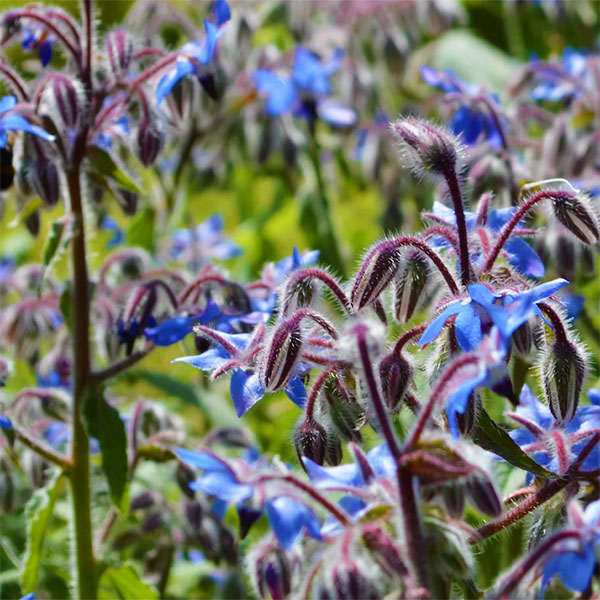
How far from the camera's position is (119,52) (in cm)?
116

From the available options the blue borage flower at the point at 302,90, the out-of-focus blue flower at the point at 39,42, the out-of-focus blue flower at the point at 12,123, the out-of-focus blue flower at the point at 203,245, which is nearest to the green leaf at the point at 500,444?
the out-of-focus blue flower at the point at 12,123

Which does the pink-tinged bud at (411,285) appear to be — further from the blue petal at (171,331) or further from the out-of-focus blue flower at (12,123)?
the out-of-focus blue flower at (12,123)

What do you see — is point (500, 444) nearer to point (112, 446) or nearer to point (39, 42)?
point (112, 446)

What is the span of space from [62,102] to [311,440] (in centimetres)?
49

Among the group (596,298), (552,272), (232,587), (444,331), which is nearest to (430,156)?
(444,331)

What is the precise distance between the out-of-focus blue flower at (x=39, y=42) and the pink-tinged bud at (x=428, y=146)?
56cm

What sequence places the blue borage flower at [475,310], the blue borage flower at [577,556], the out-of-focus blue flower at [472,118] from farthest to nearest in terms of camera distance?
the out-of-focus blue flower at [472,118], the blue borage flower at [475,310], the blue borage flower at [577,556]

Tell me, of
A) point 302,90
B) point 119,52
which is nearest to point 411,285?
point 119,52

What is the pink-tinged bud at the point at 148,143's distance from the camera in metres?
1.15

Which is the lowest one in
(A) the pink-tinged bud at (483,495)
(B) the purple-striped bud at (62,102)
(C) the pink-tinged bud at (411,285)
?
(A) the pink-tinged bud at (483,495)

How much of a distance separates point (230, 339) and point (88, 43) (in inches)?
18.8

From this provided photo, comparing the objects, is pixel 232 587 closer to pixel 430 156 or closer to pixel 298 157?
pixel 430 156

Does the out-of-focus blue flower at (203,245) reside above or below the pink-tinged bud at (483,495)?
above

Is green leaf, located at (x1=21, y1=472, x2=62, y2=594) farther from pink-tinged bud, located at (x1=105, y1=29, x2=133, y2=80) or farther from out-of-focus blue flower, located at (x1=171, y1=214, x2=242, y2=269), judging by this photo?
out-of-focus blue flower, located at (x1=171, y1=214, x2=242, y2=269)
